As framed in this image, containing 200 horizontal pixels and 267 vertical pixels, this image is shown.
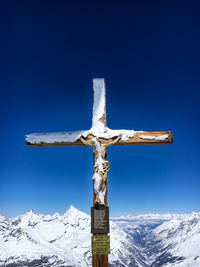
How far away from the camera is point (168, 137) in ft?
18.8

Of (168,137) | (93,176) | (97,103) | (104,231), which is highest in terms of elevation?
(97,103)

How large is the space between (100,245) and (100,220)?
0.47 metres

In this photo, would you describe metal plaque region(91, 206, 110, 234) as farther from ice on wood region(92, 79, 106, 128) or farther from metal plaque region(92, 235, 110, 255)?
ice on wood region(92, 79, 106, 128)

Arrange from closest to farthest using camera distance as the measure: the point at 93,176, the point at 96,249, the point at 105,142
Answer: the point at 96,249
the point at 93,176
the point at 105,142

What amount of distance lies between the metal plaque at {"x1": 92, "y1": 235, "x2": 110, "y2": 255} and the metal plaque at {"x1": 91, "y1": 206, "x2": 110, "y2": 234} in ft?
0.35

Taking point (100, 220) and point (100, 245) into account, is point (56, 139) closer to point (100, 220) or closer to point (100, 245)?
point (100, 220)

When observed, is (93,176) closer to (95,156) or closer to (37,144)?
(95,156)

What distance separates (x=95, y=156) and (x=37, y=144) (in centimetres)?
141

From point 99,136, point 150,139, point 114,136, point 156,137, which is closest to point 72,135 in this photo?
point 99,136

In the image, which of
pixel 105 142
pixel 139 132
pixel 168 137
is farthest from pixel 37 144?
pixel 168 137

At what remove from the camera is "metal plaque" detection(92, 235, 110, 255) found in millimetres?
4910

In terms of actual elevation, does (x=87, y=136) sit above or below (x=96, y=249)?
above

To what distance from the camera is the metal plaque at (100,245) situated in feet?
16.1

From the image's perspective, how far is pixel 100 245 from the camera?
195 inches
